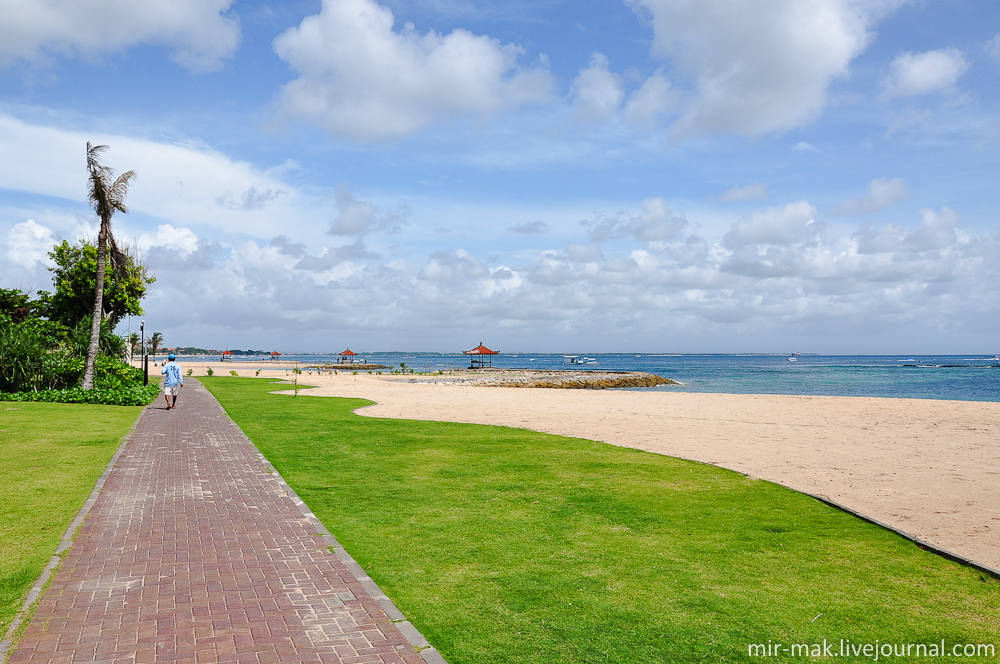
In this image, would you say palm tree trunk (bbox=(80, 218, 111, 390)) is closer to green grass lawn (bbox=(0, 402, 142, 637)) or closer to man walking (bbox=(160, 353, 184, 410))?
green grass lawn (bbox=(0, 402, 142, 637))

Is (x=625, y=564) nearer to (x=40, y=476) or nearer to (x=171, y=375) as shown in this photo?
(x=40, y=476)

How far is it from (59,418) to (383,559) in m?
13.8

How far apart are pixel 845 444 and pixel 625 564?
11.9m

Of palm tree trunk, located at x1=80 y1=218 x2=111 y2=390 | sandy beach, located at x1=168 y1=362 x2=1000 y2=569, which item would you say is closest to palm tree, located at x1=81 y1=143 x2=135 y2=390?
palm tree trunk, located at x1=80 y1=218 x2=111 y2=390

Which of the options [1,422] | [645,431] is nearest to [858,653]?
[645,431]

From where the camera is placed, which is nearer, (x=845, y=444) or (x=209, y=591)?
(x=209, y=591)

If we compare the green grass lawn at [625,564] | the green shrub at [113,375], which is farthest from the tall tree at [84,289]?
the green grass lawn at [625,564]

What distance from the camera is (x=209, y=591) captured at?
5105 mm

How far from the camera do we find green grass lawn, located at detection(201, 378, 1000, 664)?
4.53m

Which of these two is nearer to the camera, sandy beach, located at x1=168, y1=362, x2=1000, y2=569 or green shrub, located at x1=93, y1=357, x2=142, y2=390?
sandy beach, located at x1=168, y1=362, x2=1000, y2=569

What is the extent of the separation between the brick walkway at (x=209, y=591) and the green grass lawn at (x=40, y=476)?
0.91ft

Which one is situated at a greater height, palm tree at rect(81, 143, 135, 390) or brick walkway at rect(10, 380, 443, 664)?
palm tree at rect(81, 143, 135, 390)

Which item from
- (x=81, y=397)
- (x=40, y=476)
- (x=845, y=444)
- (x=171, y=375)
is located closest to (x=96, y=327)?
(x=81, y=397)

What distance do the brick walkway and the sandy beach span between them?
20.8 feet
